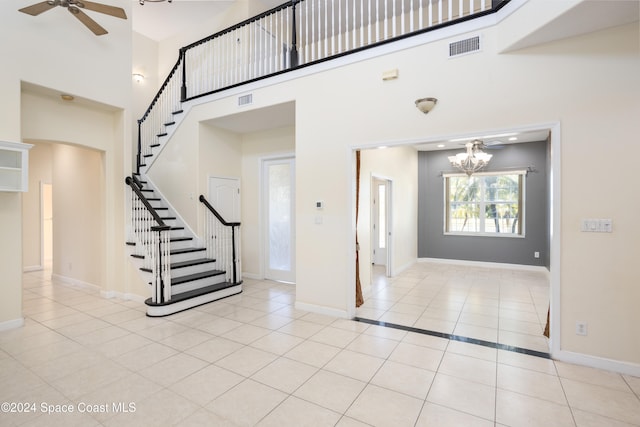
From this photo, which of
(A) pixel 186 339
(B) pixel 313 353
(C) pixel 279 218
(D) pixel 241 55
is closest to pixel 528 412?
(B) pixel 313 353

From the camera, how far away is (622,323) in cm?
269

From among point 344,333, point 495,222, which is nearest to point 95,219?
point 344,333

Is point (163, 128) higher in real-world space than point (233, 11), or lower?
lower

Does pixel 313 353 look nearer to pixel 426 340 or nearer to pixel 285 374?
pixel 285 374

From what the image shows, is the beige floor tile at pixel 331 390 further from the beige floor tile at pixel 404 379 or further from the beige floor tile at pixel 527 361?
the beige floor tile at pixel 527 361

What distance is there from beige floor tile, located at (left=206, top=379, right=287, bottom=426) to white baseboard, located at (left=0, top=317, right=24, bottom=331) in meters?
3.29

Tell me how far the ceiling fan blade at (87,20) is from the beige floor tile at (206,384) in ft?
14.9

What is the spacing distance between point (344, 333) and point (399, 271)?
11.6 ft

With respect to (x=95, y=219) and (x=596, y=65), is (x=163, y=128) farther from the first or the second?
(x=596, y=65)

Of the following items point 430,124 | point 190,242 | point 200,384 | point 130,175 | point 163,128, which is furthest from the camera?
point 163,128

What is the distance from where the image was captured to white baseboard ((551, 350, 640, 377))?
2666mm

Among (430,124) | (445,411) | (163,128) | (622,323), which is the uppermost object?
(163,128)

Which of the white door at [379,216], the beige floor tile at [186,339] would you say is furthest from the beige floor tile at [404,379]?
the white door at [379,216]

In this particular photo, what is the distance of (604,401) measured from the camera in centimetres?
232
